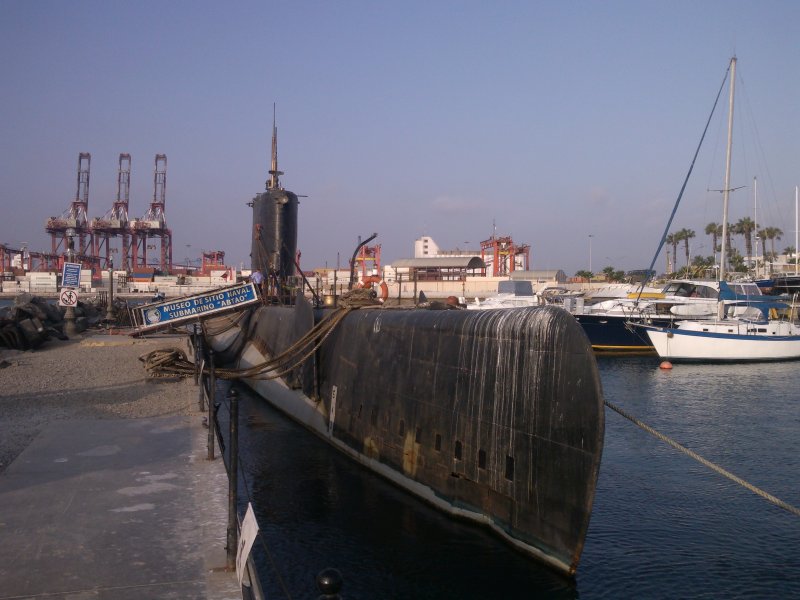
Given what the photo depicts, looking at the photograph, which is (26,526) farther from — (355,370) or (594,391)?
(355,370)

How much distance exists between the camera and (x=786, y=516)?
11797 mm

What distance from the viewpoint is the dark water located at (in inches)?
349

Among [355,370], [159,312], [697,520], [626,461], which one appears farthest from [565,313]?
[159,312]

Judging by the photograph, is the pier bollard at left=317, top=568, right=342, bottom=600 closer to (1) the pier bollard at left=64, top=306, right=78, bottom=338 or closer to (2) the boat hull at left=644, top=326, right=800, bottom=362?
(1) the pier bollard at left=64, top=306, right=78, bottom=338

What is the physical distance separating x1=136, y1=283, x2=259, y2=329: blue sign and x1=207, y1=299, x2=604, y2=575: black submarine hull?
282 centimetres

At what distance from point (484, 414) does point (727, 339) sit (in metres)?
29.5

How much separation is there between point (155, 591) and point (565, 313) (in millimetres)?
5553

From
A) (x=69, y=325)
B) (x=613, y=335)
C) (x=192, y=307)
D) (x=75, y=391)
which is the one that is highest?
(x=192, y=307)

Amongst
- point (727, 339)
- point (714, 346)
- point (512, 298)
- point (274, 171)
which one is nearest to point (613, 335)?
point (714, 346)

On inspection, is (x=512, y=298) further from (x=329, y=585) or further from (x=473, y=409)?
(x=329, y=585)

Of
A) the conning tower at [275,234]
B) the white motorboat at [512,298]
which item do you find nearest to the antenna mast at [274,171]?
the conning tower at [275,234]

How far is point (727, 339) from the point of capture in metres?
34.6

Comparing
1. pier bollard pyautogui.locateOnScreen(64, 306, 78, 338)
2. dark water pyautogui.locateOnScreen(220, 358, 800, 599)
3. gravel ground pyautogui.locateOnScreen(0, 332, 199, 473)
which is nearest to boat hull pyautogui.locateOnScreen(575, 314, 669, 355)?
dark water pyautogui.locateOnScreen(220, 358, 800, 599)

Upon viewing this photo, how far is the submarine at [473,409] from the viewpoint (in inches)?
317
